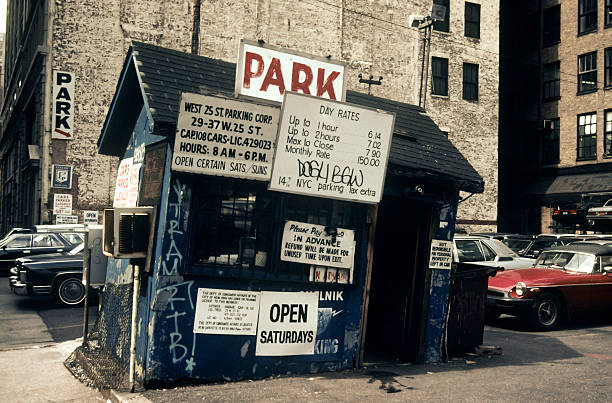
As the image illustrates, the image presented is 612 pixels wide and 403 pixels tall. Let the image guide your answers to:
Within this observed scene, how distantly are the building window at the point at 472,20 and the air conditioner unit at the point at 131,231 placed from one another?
30.8 meters

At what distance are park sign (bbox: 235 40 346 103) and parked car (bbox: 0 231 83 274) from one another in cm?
1180

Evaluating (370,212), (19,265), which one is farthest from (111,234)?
(19,265)

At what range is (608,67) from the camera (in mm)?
32625

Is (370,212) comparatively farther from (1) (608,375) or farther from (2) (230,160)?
(1) (608,375)

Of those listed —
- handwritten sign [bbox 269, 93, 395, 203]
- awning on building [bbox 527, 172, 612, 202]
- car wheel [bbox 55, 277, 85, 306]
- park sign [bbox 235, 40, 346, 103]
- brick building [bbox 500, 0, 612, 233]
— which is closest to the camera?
handwritten sign [bbox 269, 93, 395, 203]

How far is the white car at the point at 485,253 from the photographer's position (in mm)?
14219

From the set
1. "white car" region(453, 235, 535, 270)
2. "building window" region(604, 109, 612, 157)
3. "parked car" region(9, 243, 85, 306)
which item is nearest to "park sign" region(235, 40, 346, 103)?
"white car" region(453, 235, 535, 270)

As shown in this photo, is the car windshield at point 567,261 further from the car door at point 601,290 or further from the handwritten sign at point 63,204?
the handwritten sign at point 63,204

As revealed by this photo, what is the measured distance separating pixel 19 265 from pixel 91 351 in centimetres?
669

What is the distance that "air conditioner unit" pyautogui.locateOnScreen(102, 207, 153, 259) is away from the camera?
683 cm

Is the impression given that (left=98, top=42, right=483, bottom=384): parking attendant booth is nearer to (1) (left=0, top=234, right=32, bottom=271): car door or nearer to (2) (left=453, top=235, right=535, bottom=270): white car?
(2) (left=453, top=235, right=535, bottom=270): white car

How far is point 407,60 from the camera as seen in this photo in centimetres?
3256

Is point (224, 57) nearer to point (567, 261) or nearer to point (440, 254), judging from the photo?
point (567, 261)

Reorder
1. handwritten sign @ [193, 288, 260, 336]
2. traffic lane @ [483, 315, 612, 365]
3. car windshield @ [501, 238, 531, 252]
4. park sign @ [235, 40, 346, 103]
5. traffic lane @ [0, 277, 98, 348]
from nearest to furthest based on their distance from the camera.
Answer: handwritten sign @ [193, 288, 260, 336] < park sign @ [235, 40, 346, 103] < traffic lane @ [483, 315, 612, 365] < traffic lane @ [0, 277, 98, 348] < car windshield @ [501, 238, 531, 252]
